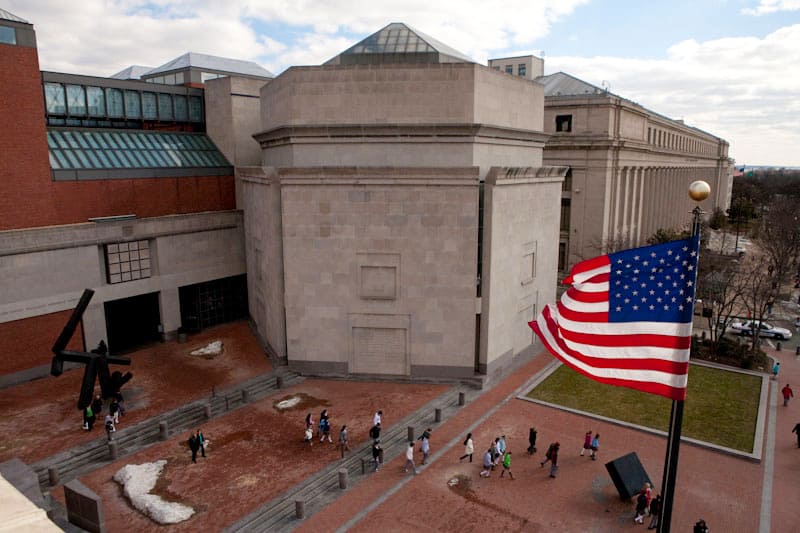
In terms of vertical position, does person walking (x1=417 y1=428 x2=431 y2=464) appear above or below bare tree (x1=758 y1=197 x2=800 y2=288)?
below

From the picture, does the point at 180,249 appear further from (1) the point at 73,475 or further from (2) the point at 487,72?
(2) the point at 487,72

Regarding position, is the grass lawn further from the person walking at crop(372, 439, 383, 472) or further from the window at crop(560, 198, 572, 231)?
the window at crop(560, 198, 572, 231)

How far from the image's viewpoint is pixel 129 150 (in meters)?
38.7

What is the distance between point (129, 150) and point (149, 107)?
4.74 meters

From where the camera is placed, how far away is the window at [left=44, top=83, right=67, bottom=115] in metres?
35.7

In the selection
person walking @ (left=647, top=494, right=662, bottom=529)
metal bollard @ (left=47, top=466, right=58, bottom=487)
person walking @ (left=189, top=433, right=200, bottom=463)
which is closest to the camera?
person walking @ (left=647, top=494, right=662, bottom=529)

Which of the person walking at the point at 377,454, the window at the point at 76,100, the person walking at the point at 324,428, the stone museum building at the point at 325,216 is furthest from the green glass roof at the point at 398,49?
the person walking at the point at 377,454

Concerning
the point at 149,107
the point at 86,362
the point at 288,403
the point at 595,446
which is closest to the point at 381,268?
the point at 288,403

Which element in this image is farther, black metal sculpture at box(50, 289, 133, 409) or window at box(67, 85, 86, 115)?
window at box(67, 85, 86, 115)

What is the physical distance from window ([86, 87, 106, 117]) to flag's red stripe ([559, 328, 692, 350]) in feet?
123

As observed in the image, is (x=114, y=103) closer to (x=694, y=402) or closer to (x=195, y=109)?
(x=195, y=109)

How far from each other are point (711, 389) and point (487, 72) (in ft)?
72.5

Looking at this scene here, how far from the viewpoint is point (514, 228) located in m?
33.4

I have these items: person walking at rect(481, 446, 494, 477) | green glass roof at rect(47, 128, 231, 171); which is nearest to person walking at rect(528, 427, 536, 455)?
person walking at rect(481, 446, 494, 477)
